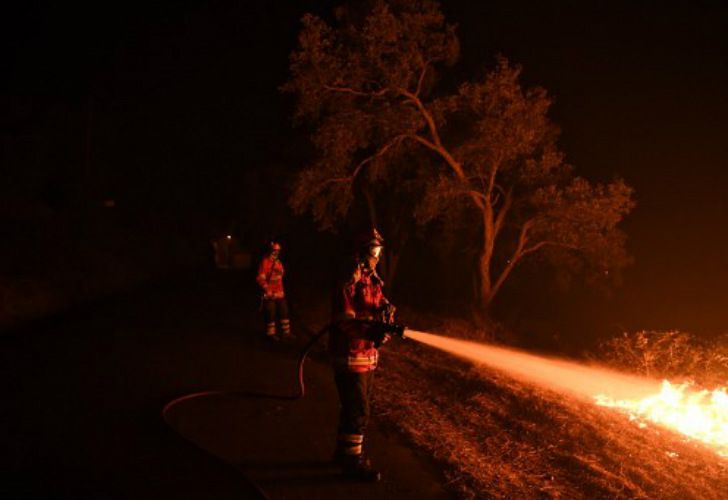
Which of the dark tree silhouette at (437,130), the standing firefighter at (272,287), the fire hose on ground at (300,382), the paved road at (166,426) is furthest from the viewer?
the dark tree silhouette at (437,130)

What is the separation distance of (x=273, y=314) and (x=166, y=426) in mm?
5088

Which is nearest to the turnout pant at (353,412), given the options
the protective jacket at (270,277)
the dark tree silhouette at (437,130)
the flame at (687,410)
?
the flame at (687,410)

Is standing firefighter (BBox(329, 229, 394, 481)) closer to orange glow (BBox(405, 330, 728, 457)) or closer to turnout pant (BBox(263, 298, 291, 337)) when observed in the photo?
orange glow (BBox(405, 330, 728, 457))

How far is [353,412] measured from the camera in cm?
589

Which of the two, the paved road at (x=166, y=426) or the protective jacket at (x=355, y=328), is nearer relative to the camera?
the paved road at (x=166, y=426)

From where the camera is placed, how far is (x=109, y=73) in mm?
27531

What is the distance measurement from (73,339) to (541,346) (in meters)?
12.4

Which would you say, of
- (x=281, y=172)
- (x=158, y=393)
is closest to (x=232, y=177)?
(x=281, y=172)

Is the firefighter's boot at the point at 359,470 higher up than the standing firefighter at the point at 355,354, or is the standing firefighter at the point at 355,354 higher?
the standing firefighter at the point at 355,354

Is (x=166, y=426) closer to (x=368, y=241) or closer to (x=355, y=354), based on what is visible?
(x=355, y=354)

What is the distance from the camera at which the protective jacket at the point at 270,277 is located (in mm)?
11258

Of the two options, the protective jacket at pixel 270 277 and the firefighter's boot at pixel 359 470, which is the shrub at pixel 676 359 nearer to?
the protective jacket at pixel 270 277

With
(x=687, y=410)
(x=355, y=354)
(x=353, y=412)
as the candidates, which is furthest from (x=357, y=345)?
(x=687, y=410)

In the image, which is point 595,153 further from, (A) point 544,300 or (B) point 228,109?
(B) point 228,109
